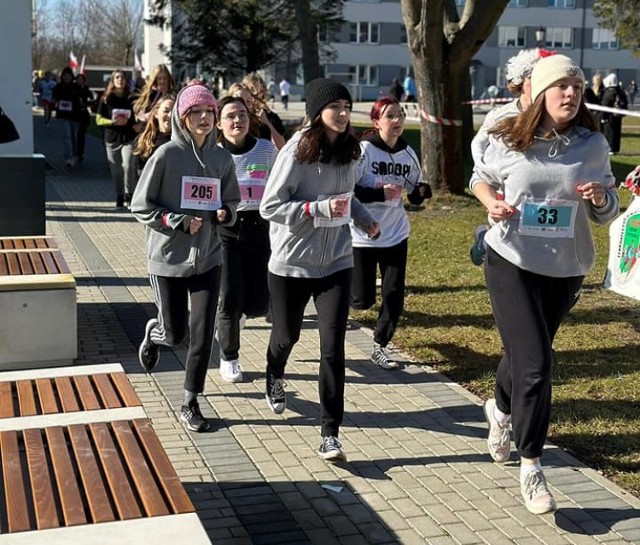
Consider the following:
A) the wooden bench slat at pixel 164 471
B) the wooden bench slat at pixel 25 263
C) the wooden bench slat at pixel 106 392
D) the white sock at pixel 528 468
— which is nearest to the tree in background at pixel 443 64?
the wooden bench slat at pixel 25 263

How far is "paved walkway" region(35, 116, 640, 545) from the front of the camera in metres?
4.80

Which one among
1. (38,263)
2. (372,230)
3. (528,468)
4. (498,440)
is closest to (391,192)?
(372,230)

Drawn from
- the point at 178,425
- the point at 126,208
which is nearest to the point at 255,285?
the point at 178,425

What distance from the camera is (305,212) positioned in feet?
18.4

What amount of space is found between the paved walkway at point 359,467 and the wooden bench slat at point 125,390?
26.1 inches

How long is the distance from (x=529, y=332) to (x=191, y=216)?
2028 millimetres

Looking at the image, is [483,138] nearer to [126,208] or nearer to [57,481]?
[57,481]

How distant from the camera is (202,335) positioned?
237 inches

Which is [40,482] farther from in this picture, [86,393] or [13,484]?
[86,393]

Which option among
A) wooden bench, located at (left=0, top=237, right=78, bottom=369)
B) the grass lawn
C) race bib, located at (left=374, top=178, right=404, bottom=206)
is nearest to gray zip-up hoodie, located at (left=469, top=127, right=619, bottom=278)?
the grass lawn

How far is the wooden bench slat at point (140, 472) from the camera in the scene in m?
3.50

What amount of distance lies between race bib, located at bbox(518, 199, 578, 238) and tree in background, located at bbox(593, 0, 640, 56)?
39.3 metres

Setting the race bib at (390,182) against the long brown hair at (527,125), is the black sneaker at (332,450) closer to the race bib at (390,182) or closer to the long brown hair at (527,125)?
the long brown hair at (527,125)

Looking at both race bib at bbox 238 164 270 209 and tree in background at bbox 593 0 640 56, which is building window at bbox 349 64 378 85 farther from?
race bib at bbox 238 164 270 209
